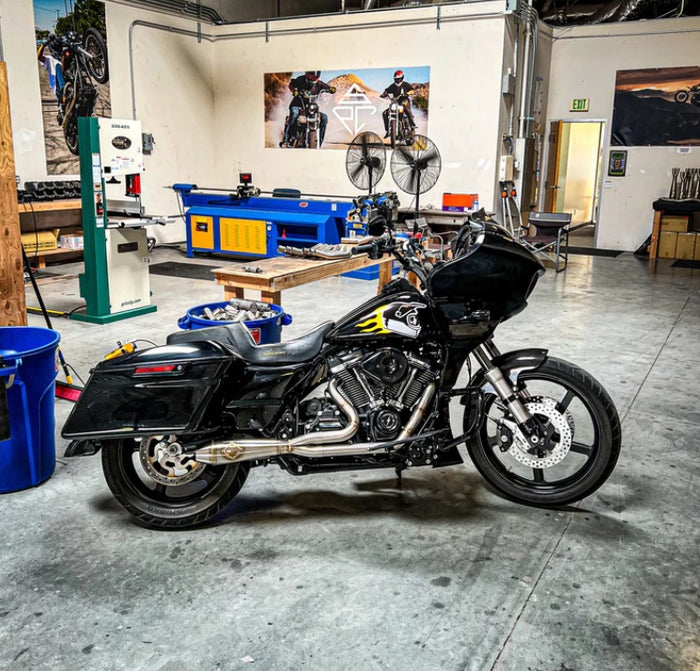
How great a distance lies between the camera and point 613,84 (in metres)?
10.2

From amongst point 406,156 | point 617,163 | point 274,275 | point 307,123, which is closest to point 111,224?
point 274,275

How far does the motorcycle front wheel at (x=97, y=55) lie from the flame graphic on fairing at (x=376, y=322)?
7.64 metres

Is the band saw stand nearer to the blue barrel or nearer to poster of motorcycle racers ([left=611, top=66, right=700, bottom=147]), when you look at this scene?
the blue barrel

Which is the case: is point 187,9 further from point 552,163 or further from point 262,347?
point 262,347

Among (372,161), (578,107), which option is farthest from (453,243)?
(578,107)

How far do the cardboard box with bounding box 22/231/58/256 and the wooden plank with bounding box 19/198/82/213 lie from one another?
0.28m

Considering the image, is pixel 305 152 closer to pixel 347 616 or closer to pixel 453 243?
pixel 453 243

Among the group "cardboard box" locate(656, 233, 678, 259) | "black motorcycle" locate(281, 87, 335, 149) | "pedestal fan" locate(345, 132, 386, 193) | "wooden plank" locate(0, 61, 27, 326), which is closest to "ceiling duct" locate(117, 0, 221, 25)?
"black motorcycle" locate(281, 87, 335, 149)

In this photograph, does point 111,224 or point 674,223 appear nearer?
point 111,224

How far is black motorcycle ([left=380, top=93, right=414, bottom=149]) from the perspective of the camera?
9.38m

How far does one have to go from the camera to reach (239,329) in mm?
2699

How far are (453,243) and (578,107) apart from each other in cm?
897

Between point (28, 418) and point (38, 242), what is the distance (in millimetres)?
5735

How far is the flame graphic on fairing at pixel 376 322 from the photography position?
8.41 ft
